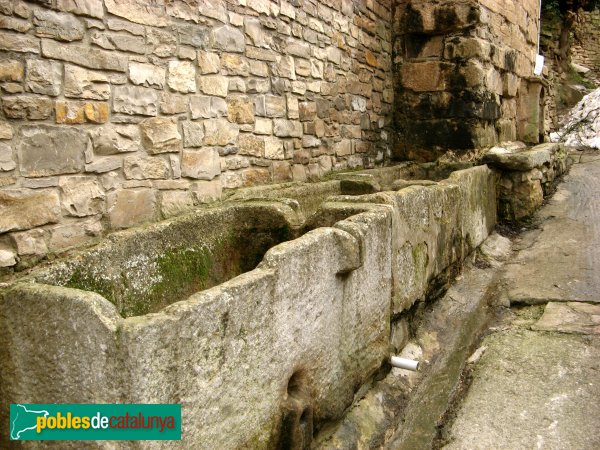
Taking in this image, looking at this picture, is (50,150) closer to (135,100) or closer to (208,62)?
(135,100)

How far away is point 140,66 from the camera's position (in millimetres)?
2799

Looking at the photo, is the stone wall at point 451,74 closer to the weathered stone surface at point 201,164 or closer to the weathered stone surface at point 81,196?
the weathered stone surface at point 201,164

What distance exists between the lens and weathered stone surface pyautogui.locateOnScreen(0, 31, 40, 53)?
2.15 metres

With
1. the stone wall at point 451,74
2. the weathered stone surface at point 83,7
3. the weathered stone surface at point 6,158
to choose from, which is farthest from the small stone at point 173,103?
the stone wall at point 451,74

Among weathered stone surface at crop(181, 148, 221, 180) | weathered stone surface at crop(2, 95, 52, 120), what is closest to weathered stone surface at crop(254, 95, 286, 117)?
weathered stone surface at crop(181, 148, 221, 180)

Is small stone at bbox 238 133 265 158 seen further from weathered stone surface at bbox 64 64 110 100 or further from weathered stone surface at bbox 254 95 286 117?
weathered stone surface at bbox 64 64 110 100

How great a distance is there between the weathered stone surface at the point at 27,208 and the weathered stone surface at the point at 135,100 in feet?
1.92

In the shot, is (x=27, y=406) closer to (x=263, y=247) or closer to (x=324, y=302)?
(x=324, y=302)

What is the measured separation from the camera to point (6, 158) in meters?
2.17

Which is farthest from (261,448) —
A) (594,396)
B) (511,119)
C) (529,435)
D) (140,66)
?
(511,119)

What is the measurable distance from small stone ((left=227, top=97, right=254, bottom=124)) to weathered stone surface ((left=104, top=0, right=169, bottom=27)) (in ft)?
2.26

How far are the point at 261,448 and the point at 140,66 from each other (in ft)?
6.55

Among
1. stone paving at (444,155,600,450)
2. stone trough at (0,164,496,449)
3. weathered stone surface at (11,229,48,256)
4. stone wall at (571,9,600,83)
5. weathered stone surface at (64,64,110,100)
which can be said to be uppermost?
stone wall at (571,9,600,83)

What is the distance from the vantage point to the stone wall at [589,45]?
1514cm
